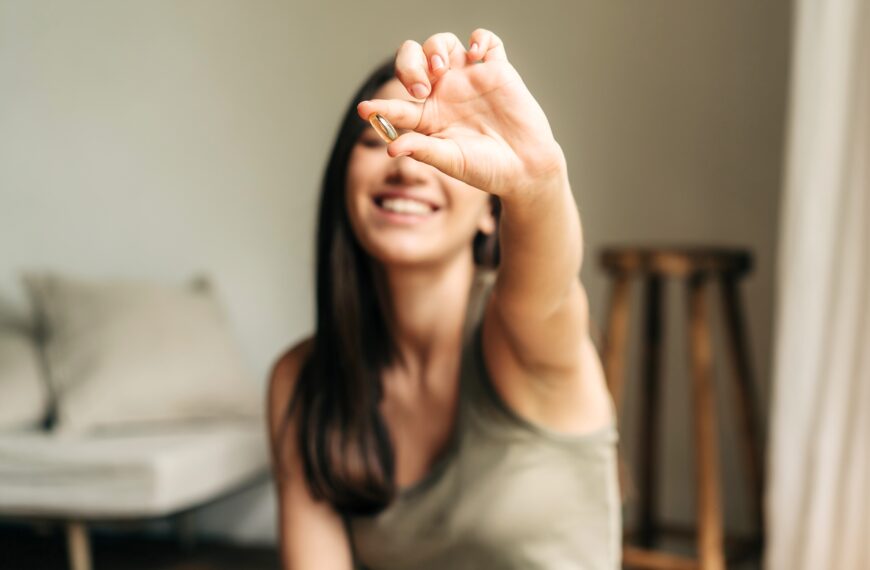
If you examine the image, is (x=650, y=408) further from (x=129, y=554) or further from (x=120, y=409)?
(x=129, y=554)

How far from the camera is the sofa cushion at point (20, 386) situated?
230cm

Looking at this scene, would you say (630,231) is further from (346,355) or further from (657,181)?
(346,355)

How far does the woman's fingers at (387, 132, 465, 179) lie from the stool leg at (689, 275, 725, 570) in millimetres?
1335

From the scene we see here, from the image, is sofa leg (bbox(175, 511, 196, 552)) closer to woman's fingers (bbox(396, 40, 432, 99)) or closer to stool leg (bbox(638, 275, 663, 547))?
stool leg (bbox(638, 275, 663, 547))

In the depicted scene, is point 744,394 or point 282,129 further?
point 282,129

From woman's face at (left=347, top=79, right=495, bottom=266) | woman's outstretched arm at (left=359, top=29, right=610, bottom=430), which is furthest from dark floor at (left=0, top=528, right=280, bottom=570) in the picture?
woman's outstretched arm at (left=359, top=29, right=610, bottom=430)

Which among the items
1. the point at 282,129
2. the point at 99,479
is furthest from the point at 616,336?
the point at 282,129

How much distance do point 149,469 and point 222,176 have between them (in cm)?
108

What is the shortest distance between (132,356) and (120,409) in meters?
0.14

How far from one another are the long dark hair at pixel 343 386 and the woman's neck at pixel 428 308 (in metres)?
0.04

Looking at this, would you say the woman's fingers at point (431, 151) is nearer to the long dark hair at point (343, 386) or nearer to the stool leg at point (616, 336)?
the long dark hair at point (343, 386)

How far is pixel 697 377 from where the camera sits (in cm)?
185

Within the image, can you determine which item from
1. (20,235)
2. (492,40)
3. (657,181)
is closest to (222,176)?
(20,235)

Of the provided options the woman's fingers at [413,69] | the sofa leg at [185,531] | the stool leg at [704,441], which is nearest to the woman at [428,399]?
the woman's fingers at [413,69]
